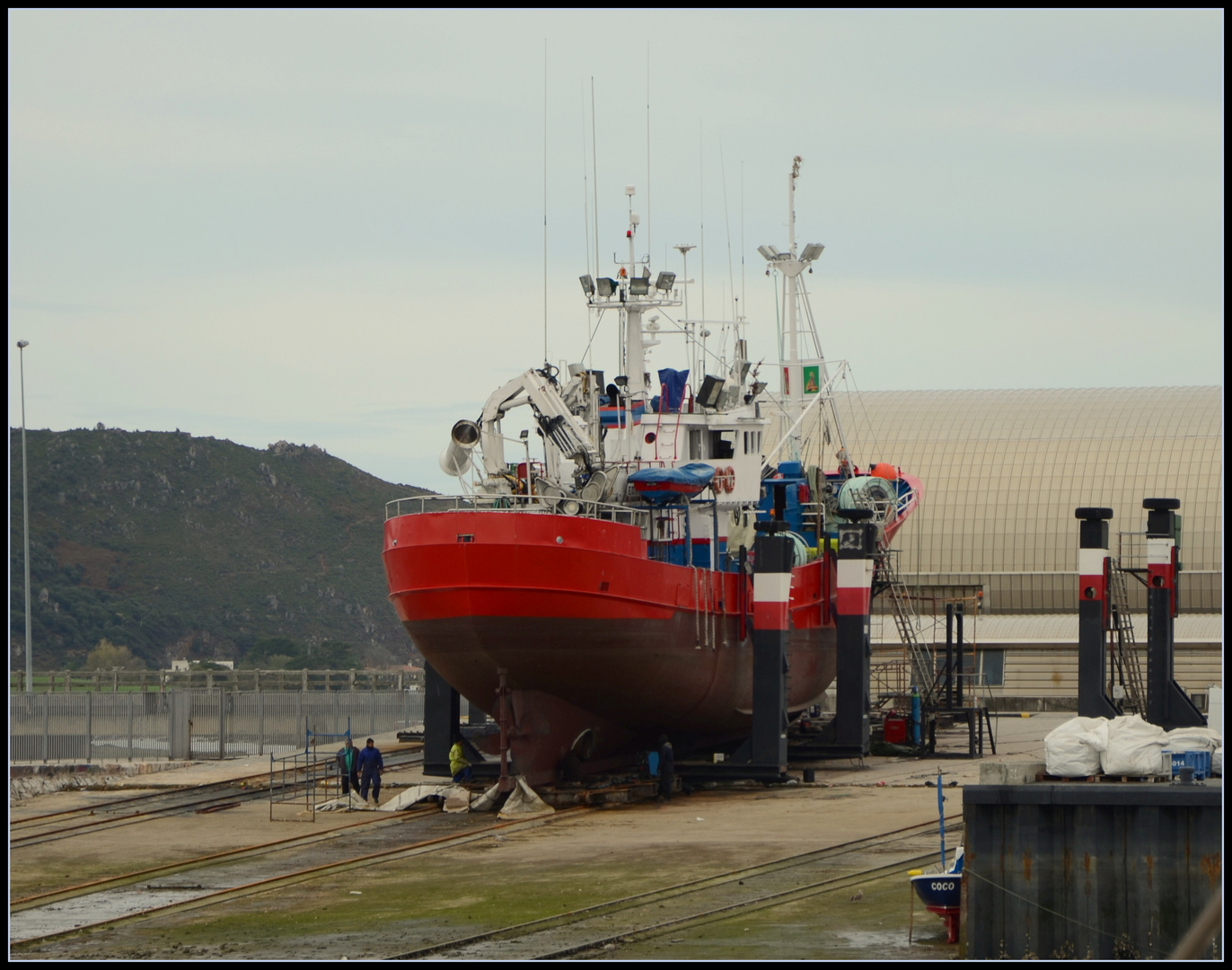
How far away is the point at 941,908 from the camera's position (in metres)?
19.1

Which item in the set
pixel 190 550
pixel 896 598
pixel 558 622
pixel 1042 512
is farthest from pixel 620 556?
pixel 190 550

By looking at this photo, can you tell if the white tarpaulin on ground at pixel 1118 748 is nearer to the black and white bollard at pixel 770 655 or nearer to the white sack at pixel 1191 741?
the white sack at pixel 1191 741

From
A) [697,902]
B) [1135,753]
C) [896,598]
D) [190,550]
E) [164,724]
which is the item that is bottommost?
[697,902]

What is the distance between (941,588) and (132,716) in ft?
99.7

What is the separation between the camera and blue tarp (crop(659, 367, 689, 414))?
1485 inches

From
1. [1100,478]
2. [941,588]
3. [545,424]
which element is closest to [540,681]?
[545,424]

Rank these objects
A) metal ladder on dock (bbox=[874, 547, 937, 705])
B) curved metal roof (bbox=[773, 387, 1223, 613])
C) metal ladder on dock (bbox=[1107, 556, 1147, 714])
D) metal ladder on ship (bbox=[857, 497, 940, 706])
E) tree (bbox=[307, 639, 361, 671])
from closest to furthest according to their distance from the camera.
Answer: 1. metal ladder on ship (bbox=[857, 497, 940, 706])
2. metal ladder on dock (bbox=[874, 547, 937, 705])
3. metal ladder on dock (bbox=[1107, 556, 1147, 714])
4. curved metal roof (bbox=[773, 387, 1223, 613])
5. tree (bbox=[307, 639, 361, 671])

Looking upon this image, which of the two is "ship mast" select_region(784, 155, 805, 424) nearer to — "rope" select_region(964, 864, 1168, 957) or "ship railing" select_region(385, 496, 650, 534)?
"ship railing" select_region(385, 496, 650, 534)

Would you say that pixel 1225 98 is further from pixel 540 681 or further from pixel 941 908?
pixel 540 681

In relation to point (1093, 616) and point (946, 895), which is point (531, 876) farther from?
point (1093, 616)

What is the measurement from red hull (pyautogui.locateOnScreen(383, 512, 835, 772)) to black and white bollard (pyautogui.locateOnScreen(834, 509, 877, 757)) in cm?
291

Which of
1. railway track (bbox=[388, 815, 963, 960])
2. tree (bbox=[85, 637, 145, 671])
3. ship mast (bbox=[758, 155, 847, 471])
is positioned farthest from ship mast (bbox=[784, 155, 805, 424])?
tree (bbox=[85, 637, 145, 671])

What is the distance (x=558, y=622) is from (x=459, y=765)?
499 centimetres

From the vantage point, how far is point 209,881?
24.0m
